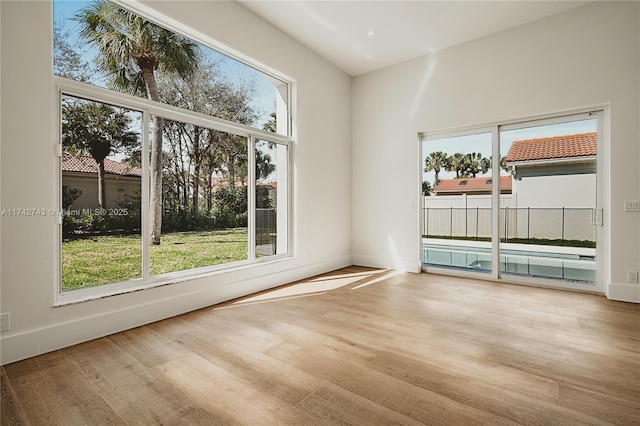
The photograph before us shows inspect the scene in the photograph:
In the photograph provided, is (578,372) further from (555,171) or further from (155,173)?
(155,173)

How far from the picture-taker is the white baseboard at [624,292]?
143 inches

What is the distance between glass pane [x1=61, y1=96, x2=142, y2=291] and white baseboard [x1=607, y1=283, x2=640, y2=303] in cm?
527

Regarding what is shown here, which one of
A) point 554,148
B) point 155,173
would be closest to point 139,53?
point 155,173

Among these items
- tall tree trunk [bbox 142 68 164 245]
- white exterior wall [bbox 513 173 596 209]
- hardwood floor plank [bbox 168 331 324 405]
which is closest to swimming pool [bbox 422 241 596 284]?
white exterior wall [bbox 513 173 596 209]

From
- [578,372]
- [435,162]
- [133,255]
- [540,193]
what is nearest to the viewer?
[578,372]

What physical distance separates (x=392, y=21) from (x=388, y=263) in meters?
3.71

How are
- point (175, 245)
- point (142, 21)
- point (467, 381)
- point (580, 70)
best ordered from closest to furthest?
1. point (467, 381)
2. point (142, 21)
3. point (175, 245)
4. point (580, 70)

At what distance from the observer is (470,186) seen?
4.95m

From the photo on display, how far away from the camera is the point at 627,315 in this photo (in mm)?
3193

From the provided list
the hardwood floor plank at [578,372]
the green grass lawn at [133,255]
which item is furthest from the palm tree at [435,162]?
the hardwood floor plank at [578,372]

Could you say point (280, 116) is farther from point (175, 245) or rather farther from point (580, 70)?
point (580, 70)

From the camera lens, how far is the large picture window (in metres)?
2.73

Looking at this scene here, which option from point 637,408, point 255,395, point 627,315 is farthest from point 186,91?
point 627,315

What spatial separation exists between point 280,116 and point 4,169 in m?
3.24
